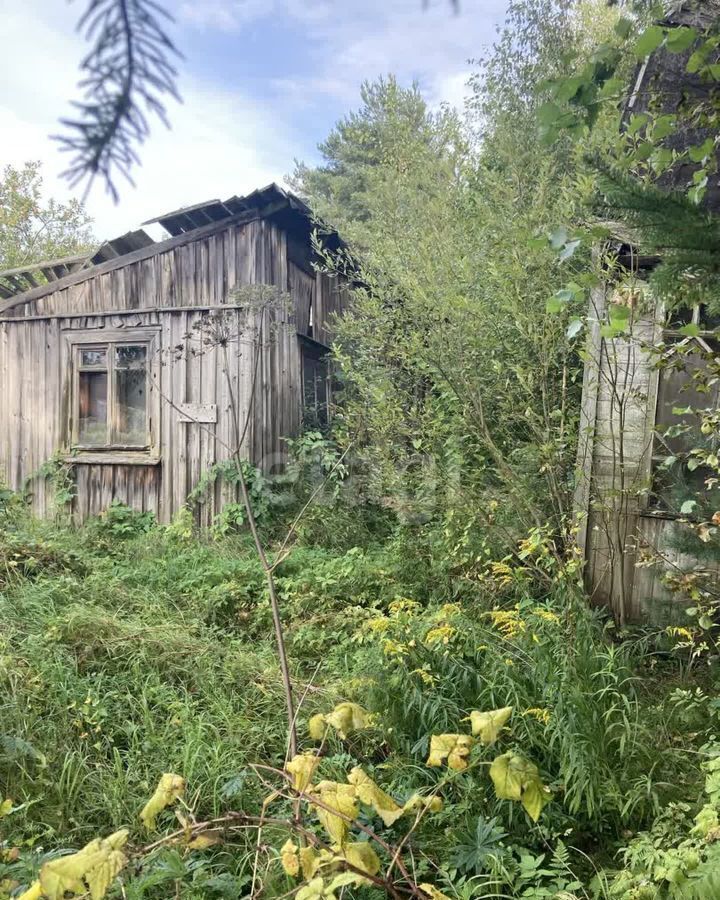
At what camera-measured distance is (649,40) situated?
141 centimetres

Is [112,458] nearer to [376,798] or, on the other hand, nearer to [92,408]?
[92,408]

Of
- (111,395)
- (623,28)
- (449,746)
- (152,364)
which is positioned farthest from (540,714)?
(111,395)

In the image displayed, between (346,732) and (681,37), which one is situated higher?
(681,37)

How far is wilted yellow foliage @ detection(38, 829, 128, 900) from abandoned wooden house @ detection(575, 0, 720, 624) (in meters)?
3.22

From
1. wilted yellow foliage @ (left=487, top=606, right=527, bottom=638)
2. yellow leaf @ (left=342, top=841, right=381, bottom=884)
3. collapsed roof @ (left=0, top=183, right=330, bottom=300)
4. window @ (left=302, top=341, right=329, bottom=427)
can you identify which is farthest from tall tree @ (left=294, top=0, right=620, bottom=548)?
yellow leaf @ (left=342, top=841, right=381, bottom=884)

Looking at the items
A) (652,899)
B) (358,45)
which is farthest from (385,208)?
(652,899)

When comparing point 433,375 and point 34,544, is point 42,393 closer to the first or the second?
point 34,544

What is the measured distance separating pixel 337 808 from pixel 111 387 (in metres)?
6.80

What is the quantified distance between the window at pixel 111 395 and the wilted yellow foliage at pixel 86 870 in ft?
20.8

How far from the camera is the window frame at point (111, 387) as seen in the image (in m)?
7.20

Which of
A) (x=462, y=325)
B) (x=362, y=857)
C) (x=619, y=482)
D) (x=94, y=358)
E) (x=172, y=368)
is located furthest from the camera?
(x=94, y=358)

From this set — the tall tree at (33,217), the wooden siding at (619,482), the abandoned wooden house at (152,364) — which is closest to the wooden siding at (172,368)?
the abandoned wooden house at (152,364)

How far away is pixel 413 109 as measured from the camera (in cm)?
572

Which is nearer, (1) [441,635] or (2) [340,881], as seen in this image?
(2) [340,881]
